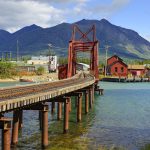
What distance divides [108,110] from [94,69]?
40.7 meters

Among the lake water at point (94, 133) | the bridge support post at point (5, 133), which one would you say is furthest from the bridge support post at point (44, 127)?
the bridge support post at point (5, 133)

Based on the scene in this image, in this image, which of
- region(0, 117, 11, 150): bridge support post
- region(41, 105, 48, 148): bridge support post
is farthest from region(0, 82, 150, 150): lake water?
region(0, 117, 11, 150): bridge support post

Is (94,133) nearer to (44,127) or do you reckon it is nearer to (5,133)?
(44,127)

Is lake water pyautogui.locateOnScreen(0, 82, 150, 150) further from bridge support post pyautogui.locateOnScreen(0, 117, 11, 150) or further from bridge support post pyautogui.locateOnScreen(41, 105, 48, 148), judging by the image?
bridge support post pyautogui.locateOnScreen(0, 117, 11, 150)

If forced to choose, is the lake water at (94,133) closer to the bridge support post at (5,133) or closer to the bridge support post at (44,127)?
the bridge support post at (44,127)

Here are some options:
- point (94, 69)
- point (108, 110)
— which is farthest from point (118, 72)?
point (108, 110)

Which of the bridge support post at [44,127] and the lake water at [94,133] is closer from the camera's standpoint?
the bridge support post at [44,127]

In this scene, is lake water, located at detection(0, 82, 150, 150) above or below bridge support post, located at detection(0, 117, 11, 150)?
below

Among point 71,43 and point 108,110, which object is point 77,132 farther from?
point 71,43

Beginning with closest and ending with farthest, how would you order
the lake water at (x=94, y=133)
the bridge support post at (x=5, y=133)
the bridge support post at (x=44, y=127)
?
the bridge support post at (x=5, y=133)
the bridge support post at (x=44, y=127)
the lake water at (x=94, y=133)

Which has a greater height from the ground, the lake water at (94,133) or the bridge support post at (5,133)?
the bridge support post at (5,133)

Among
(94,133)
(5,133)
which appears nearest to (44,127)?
(5,133)

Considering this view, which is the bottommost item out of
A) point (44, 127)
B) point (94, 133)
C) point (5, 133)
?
point (94, 133)

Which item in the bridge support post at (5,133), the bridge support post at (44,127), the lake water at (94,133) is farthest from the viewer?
the lake water at (94,133)
